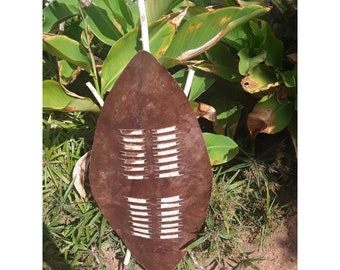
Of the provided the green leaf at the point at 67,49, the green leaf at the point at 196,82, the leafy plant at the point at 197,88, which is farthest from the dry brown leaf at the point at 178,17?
the green leaf at the point at 67,49

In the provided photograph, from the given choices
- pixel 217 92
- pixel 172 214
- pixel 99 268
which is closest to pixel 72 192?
pixel 99 268

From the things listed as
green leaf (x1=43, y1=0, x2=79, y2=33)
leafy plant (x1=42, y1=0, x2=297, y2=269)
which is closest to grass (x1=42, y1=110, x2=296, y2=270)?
leafy plant (x1=42, y1=0, x2=297, y2=269)

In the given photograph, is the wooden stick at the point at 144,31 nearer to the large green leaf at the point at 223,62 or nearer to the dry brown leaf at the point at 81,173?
the large green leaf at the point at 223,62

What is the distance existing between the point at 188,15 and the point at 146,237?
0.48m

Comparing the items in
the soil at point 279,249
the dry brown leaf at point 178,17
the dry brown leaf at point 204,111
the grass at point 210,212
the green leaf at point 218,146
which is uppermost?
the dry brown leaf at point 178,17

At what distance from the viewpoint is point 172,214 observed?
114 centimetres

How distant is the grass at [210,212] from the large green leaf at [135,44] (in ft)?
0.60

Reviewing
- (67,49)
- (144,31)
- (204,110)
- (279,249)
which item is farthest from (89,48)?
(279,249)

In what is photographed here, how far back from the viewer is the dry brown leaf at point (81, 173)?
125cm

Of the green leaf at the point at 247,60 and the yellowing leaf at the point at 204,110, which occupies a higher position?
the green leaf at the point at 247,60

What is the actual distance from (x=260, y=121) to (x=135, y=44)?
1.04ft

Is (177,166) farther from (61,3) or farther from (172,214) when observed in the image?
(61,3)

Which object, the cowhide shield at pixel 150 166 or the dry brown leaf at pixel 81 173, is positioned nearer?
the cowhide shield at pixel 150 166

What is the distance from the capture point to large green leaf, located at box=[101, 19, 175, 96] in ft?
3.74
